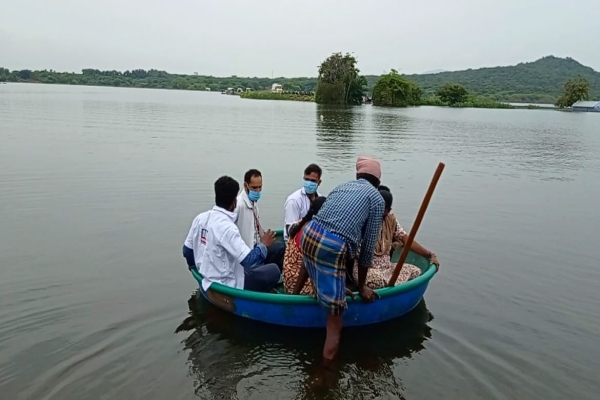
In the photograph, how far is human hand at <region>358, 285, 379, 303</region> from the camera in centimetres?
504

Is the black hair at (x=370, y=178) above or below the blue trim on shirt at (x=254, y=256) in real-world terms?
above

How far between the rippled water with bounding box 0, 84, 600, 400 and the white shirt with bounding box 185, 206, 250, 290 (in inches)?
20.9

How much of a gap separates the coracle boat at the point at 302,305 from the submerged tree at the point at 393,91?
6698 centimetres

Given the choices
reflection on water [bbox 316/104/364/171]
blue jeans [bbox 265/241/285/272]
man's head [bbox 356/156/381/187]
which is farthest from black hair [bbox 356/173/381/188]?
reflection on water [bbox 316/104/364/171]

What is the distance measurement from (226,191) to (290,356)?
1652mm

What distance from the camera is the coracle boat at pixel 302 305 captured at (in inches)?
206

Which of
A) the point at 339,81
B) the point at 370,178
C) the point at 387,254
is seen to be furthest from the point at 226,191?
the point at 339,81

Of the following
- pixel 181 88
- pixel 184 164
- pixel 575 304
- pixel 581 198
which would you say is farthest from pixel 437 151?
pixel 181 88

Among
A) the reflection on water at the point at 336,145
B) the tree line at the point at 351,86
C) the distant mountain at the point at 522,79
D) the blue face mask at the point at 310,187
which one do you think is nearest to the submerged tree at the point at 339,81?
the tree line at the point at 351,86

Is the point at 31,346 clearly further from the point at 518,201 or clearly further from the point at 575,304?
Answer: the point at 518,201

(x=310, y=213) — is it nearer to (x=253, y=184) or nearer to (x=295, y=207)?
(x=253, y=184)

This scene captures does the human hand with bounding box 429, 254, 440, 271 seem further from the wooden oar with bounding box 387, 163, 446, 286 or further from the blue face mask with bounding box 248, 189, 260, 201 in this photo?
the blue face mask with bounding box 248, 189, 260, 201

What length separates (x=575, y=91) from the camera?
8844 cm

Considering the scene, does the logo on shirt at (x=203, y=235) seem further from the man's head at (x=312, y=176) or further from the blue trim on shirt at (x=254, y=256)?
the man's head at (x=312, y=176)
